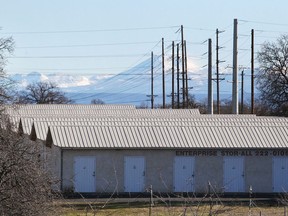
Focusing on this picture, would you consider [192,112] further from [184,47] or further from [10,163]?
[10,163]

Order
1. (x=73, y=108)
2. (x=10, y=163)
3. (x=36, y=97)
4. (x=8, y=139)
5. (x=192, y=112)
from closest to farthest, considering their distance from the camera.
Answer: (x=10, y=163)
(x=8, y=139)
(x=192, y=112)
(x=73, y=108)
(x=36, y=97)

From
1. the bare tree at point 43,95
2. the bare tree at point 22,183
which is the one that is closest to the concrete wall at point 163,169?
the bare tree at point 22,183

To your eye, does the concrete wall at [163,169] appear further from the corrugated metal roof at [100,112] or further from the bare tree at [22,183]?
the corrugated metal roof at [100,112]

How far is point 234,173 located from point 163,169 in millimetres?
3407

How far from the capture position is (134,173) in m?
39.6

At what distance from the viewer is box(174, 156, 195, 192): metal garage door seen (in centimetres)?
3972

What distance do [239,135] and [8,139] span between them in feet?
70.6

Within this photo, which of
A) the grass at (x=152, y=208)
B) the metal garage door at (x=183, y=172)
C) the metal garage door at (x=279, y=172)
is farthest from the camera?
the metal garage door at (x=279, y=172)

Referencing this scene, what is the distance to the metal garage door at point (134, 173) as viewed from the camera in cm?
3956

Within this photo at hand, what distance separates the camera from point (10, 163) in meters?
19.6

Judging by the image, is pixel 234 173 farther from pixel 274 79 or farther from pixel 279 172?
pixel 274 79

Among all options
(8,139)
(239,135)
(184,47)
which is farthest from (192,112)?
(8,139)

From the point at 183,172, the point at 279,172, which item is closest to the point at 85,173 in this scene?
the point at 183,172

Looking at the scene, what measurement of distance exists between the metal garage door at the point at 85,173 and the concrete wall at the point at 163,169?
0.19 m
